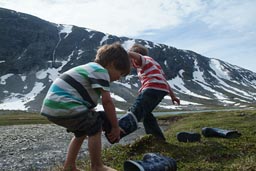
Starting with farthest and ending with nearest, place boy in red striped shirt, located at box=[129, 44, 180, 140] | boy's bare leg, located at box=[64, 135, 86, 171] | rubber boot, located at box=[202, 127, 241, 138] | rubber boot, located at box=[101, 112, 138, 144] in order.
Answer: rubber boot, located at box=[202, 127, 241, 138] < boy in red striped shirt, located at box=[129, 44, 180, 140] < rubber boot, located at box=[101, 112, 138, 144] < boy's bare leg, located at box=[64, 135, 86, 171]

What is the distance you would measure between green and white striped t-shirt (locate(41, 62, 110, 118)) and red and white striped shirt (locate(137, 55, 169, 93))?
453 cm

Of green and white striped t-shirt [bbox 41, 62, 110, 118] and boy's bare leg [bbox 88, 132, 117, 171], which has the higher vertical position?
green and white striped t-shirt [bbox 41, 62, 110, 118]

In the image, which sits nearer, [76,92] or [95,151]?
[95,151]

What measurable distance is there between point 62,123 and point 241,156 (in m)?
4.66

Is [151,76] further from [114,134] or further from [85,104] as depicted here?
[85,104]

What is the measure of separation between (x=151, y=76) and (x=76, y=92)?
492 cm

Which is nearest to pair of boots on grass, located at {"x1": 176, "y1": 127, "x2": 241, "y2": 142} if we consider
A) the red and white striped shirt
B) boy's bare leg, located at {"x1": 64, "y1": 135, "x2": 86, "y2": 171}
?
the red and white striped shirt

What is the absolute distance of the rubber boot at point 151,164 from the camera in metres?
6.57

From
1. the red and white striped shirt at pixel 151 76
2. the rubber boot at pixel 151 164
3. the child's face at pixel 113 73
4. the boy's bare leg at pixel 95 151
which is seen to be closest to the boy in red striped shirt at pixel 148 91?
the red and white striped shirt at pixel 151 76

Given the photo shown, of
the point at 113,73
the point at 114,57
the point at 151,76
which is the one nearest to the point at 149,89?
the point at 151,76

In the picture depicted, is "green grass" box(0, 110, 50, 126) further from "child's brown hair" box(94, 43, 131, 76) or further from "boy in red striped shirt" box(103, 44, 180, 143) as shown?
"child's brown hair" box(94, 43, 131, 76)

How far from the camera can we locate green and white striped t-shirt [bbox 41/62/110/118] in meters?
6.75

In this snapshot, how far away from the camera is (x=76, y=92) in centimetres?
687

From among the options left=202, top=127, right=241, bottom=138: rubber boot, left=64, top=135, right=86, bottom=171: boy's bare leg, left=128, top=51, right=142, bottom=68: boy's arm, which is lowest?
left=202, top=127, right=241, bottom=138: rubber boot
